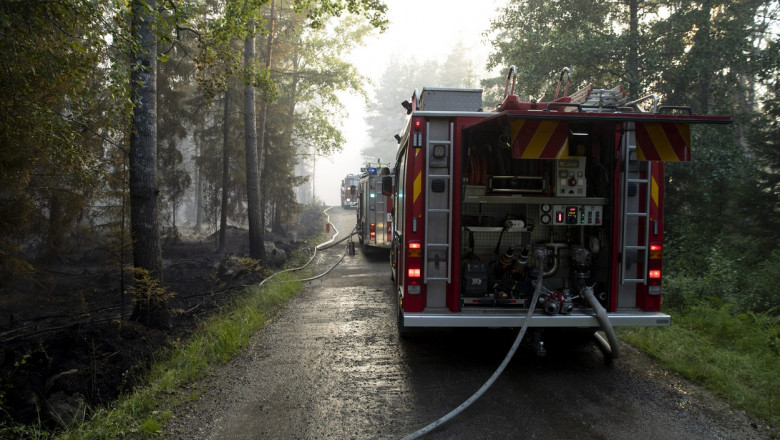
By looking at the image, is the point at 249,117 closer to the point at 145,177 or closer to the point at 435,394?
the point at 145,177

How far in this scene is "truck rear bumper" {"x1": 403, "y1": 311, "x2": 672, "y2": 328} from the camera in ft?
16.4

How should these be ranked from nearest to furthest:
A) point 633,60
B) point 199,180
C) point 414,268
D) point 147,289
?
point 414,268, point 147,289, point 633,60, point 199,180

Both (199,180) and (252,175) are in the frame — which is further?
(199,180)

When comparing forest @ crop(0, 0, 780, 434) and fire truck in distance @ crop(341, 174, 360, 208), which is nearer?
forest @ crop(0, 0, 780, 434)

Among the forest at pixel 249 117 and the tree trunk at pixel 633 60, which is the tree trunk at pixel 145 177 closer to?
the forest at pixel 249 117

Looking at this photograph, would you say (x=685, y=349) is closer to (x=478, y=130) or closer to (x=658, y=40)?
(x=478, y=130)

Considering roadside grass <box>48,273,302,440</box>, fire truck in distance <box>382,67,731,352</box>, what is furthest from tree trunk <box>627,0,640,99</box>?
roadside grass <box>48,273,302,440</box>

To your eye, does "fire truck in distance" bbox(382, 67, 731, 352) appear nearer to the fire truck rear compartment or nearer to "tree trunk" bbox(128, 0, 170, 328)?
the fire truck rear compartment

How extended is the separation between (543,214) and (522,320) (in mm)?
1239

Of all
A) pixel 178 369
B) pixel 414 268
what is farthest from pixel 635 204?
pixel 178 369

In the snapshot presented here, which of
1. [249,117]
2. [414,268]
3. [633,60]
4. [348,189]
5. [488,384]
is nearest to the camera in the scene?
[488,384]

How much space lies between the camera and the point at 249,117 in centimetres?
1408

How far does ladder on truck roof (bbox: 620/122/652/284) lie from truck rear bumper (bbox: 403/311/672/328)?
41cm

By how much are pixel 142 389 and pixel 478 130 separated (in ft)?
14.8
